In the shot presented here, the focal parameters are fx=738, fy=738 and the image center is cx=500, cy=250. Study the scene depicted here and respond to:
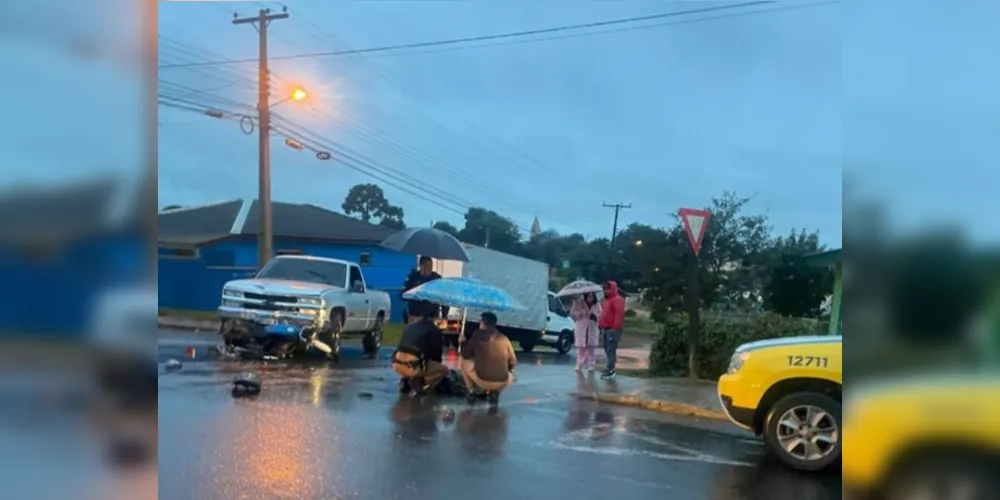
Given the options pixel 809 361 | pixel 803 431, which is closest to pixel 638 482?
pixel 803 431

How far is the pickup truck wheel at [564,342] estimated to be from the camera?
18.4 meters

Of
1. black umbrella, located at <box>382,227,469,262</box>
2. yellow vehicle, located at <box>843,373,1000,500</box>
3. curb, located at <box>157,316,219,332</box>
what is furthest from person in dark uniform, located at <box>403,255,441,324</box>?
yellow vehicle, located at <box>843,373,1000,500</box>

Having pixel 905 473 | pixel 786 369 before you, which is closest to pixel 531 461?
pixel 786 369

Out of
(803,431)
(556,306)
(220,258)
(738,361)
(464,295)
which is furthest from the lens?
(556,306)

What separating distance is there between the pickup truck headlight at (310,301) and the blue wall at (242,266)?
149 cm

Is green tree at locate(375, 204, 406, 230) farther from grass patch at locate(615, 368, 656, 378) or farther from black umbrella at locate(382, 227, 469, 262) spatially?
grass patch at locate(615, 368, 656, 378)

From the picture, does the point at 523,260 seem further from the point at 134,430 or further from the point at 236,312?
the point at 134,430

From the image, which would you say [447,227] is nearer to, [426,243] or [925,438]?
[426,243]

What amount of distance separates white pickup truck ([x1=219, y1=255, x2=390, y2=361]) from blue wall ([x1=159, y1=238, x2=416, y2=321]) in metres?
0.50

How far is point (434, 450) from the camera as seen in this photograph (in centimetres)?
664

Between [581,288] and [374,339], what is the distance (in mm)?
4546

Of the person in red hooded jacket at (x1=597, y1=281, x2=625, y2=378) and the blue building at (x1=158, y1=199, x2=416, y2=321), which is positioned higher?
the blue building at (x1=158, y1=199, x2=416, y2=321)

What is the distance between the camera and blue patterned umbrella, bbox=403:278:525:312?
10.4 m

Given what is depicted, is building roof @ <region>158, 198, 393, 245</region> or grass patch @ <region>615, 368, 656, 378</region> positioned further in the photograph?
building roof @ <region>158, 198, 393, 245</region>
